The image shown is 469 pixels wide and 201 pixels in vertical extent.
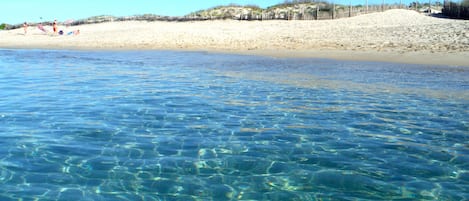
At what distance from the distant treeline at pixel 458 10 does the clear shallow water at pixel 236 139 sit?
1768 cm

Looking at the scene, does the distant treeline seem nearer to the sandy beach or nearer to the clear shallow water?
the sandy beach

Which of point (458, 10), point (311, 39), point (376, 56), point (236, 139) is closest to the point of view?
point (236, 139)

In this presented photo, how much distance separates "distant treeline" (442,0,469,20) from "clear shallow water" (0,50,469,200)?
17.7 meters

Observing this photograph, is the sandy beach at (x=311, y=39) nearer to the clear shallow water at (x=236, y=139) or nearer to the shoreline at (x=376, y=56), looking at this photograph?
the shoreline at (x=376, y=56)

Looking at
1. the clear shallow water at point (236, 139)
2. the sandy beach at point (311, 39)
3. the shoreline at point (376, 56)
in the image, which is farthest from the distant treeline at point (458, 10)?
the clear shallow water at point (236, 139)

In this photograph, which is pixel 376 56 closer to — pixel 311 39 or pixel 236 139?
pixel 311 39

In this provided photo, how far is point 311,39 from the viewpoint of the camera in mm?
25750

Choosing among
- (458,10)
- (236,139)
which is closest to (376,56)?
(458,10)

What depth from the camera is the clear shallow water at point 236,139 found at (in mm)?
5277

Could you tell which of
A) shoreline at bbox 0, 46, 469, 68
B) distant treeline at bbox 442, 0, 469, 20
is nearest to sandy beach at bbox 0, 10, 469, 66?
shoreline at bbox 0, 46, 469, 68

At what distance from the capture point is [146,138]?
23.7 ft

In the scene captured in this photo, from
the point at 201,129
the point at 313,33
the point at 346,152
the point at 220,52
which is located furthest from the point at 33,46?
the point at 346,152

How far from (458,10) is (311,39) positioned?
1152 centimetres

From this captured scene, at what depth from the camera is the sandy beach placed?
67.4ft
